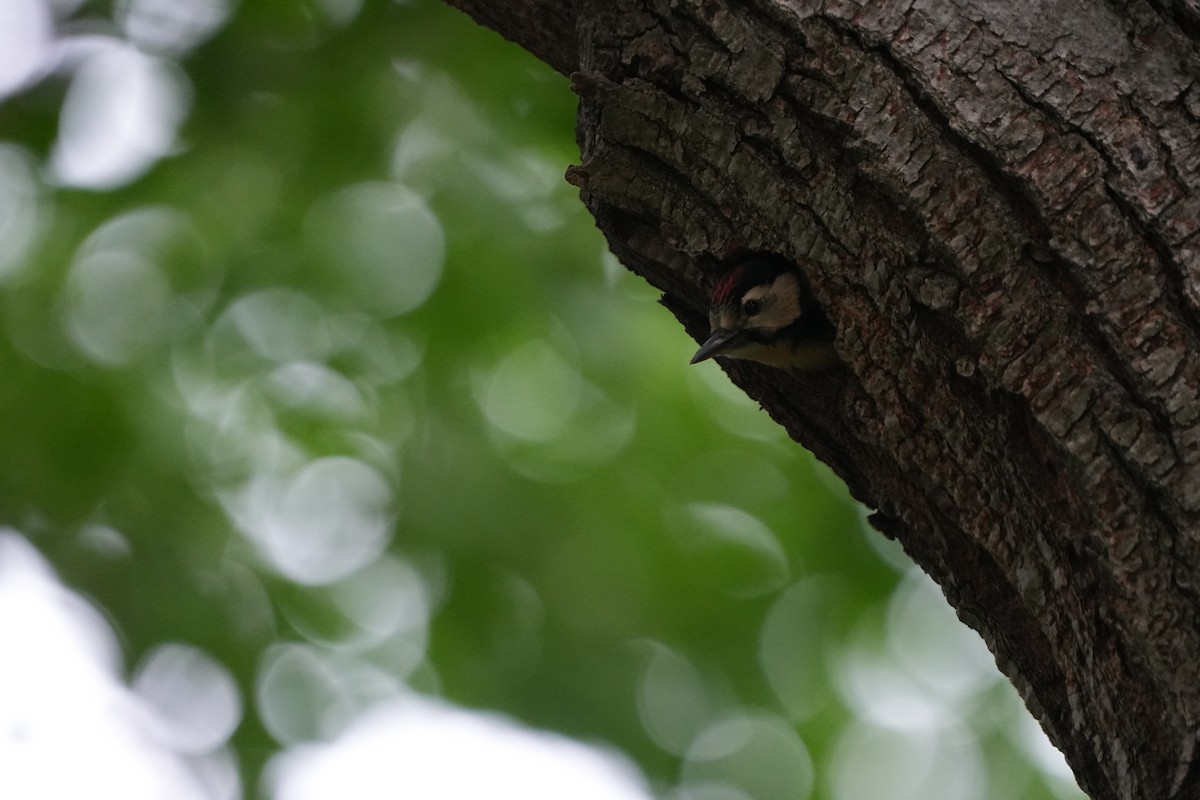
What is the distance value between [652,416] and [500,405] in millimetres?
645

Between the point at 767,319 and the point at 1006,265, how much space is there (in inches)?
35.4

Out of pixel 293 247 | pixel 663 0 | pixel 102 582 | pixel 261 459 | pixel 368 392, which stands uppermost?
pixel 663 0

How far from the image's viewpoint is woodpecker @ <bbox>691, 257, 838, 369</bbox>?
274 cm

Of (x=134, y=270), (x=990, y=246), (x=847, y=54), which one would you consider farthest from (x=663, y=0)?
(x=134, y=270)

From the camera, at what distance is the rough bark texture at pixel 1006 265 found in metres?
1.90

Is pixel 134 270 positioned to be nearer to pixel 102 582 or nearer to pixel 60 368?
pixel 60 368

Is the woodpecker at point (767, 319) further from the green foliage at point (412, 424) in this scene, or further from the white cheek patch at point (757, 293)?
the green foliage at point (412, 424)

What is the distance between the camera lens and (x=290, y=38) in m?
4.63

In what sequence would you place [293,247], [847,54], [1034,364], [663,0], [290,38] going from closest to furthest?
[1034,364], [847,54], [663,0], [290,38], [293,247]

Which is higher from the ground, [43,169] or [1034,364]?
[1034,364]

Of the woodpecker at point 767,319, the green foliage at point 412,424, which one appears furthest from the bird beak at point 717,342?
the green foliage at point 412,424

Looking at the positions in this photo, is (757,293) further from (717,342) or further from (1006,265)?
(1006,265)

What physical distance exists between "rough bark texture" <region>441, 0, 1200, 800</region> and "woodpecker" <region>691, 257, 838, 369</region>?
26 centimetres

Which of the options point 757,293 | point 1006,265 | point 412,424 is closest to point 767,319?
point 757,293
